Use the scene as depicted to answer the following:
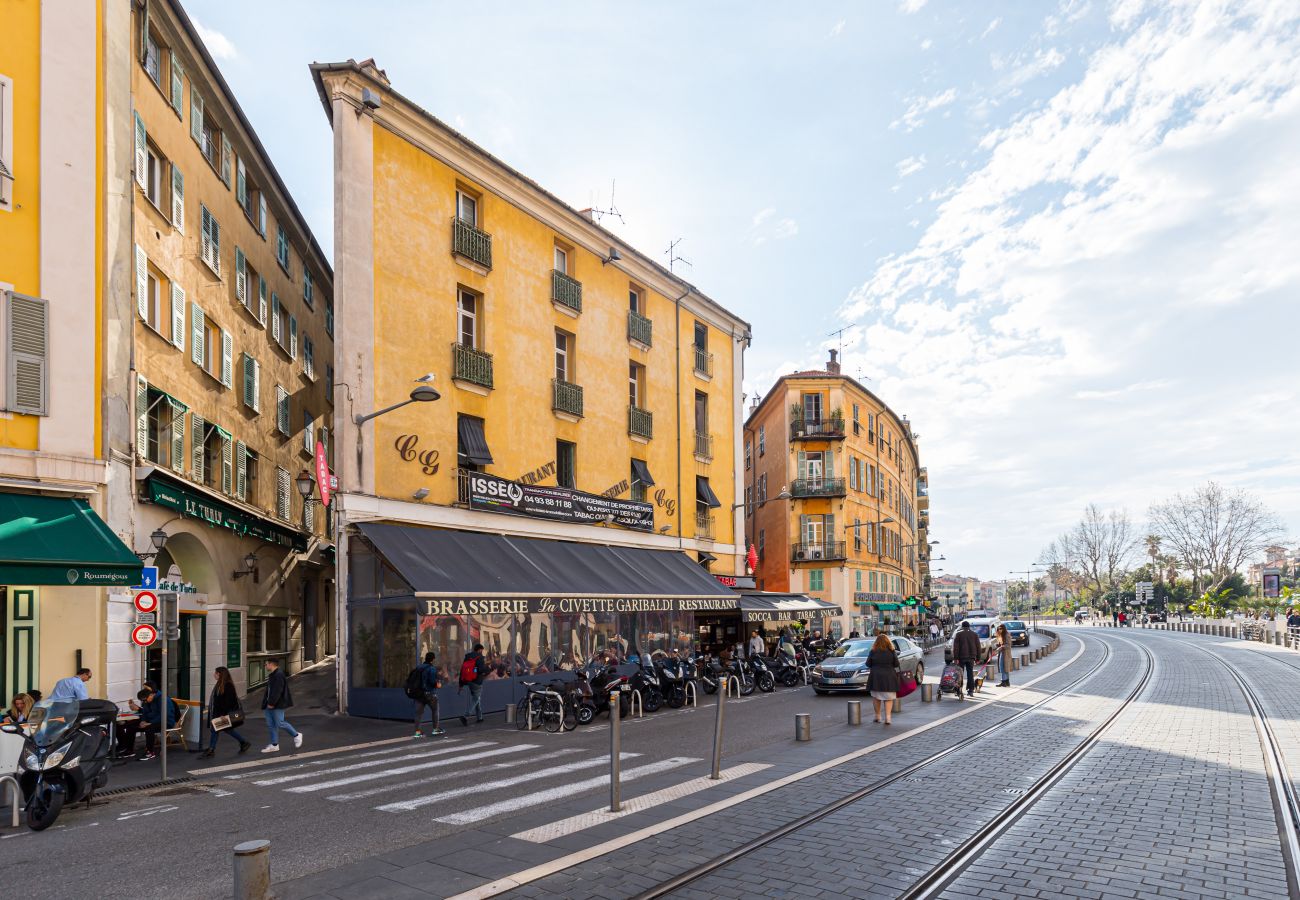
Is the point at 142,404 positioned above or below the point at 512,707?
above

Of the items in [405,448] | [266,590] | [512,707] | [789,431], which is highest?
[789,431]

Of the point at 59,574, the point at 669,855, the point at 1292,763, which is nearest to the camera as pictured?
the point at 669,855

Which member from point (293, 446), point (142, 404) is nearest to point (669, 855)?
point (142, 404)

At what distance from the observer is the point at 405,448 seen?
20.5 m

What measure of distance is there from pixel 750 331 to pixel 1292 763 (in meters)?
26.9

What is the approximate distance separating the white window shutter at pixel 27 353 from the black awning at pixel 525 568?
21.6ft

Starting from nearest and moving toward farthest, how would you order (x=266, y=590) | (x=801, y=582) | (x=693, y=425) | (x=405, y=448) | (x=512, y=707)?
1. (x=512, y=707)
2. (x=405, y=448)
3. (x=266, y=590)
4. (x=693, y=425)
5. (x=801, y=582)

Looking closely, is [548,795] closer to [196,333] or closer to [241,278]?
[196,333]

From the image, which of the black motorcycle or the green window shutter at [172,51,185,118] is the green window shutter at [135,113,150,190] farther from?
the black motorcycle

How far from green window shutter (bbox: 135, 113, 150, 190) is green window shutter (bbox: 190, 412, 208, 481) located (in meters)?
5.02

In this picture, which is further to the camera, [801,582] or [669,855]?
[801,582]

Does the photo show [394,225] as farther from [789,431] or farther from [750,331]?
[789,431]

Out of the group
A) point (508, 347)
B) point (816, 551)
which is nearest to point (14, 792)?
point (508, 347)

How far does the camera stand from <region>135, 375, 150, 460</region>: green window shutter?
16.1m
